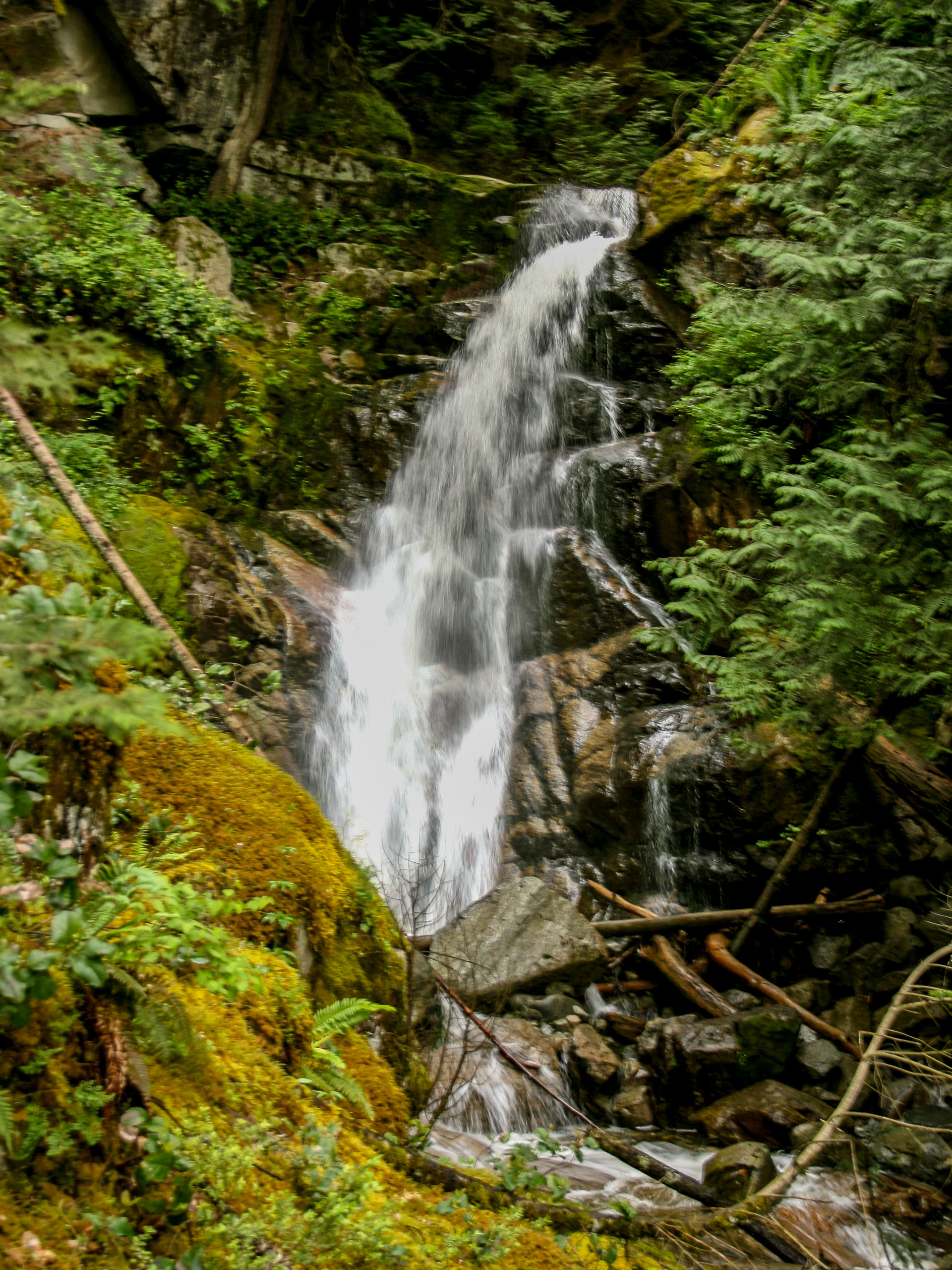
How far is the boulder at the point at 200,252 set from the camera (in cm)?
1082

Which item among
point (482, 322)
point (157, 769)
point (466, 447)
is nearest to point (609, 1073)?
point (157, 769)

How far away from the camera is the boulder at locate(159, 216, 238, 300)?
10.8 meters

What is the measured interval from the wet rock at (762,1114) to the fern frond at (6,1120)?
192 inches

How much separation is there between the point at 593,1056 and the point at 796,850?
2151mm

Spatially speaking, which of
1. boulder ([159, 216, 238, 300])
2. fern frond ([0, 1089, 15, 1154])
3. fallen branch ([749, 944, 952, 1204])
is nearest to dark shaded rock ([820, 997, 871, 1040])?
fallen branch ([749, 944, 952, 1204])

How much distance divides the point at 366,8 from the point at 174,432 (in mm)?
12131

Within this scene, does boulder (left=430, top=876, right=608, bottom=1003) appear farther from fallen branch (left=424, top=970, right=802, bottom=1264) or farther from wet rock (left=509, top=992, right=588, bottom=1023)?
fallen branch (left=424, top=970, right=802, bottom=1264)

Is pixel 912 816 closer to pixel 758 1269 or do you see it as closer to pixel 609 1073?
pixel 609 1073

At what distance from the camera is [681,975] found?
670cm

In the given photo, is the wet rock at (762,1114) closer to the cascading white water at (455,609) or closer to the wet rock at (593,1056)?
the wet rock at (593,1056)

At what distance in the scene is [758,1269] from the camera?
364 cm

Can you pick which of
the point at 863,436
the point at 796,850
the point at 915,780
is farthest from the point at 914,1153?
the point at 863,436

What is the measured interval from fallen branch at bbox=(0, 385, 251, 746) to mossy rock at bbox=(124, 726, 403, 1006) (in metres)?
0.59

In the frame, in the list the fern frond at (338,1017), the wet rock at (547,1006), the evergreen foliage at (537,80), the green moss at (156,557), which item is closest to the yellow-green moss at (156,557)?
the green moss at (156,557)
